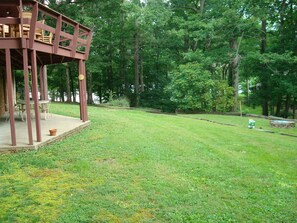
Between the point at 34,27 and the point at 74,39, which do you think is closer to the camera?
the point at 34,27

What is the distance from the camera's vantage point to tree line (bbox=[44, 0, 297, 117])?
17.3m

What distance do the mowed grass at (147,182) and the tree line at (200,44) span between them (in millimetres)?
10379

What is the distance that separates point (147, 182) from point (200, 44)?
19.3 m

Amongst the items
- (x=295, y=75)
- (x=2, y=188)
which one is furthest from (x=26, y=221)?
(x=295, y=75)

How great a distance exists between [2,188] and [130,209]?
2.18 m

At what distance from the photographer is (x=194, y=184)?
4.79 metres

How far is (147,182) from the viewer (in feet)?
15.7

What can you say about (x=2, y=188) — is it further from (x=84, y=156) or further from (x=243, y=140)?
(x=243, y=140)

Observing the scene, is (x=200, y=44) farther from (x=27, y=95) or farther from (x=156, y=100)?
(x=27, y=95)

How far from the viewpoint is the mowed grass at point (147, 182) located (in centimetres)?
379

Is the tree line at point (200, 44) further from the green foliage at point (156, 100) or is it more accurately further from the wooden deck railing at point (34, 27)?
the wooden deck railing at point (34, 27)

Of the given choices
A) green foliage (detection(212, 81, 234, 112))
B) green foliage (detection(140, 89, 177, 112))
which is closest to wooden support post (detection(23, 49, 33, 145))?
green foliage (detection(212, 81, 234, 112))

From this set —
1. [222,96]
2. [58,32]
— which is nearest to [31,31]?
Result: [58,32]

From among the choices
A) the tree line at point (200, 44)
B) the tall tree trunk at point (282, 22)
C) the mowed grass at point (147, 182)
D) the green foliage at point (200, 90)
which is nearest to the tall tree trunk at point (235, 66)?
the tree line at point (200, 44)
